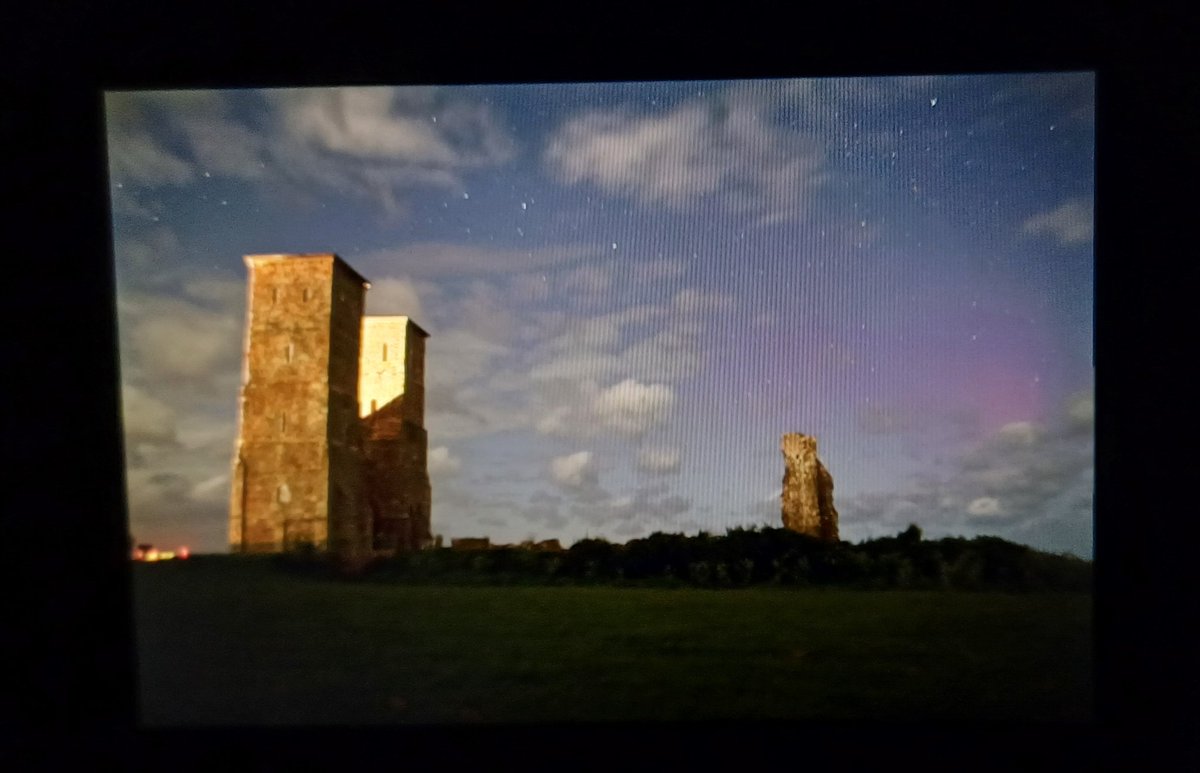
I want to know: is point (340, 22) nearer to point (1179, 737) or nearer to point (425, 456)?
point (425, 456)

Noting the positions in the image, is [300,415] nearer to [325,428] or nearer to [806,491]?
[325,428]

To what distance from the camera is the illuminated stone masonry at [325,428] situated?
398 cm

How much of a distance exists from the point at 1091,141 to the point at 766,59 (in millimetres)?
1513

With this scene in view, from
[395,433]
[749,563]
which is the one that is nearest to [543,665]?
[749,563]

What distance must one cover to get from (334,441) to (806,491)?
252 cm

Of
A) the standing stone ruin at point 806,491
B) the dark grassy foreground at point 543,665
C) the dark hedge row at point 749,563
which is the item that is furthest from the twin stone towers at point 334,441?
the dark grassy foreground at point 543,665

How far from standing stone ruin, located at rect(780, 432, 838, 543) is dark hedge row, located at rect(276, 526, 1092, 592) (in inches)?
4.3

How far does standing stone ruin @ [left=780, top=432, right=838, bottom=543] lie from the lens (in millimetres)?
3852

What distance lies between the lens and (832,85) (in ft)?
12.3

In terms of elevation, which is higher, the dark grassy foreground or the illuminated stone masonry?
the illuminated stone masonry

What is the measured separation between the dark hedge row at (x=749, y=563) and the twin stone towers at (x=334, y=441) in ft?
0.44

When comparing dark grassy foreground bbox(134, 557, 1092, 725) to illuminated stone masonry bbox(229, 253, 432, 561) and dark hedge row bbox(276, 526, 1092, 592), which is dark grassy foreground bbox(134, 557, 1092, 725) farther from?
illuminated stone masonry bbox(229, 253, 432, 561)

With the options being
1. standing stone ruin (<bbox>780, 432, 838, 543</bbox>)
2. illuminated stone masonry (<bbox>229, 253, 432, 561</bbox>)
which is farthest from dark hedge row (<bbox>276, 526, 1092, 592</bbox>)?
illuminated stone masonry (<bbox>229, 253, 432, 561</bbox>)

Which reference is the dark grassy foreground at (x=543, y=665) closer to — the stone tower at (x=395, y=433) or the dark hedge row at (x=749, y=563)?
the dark hedge row at (x=749, y=563)
